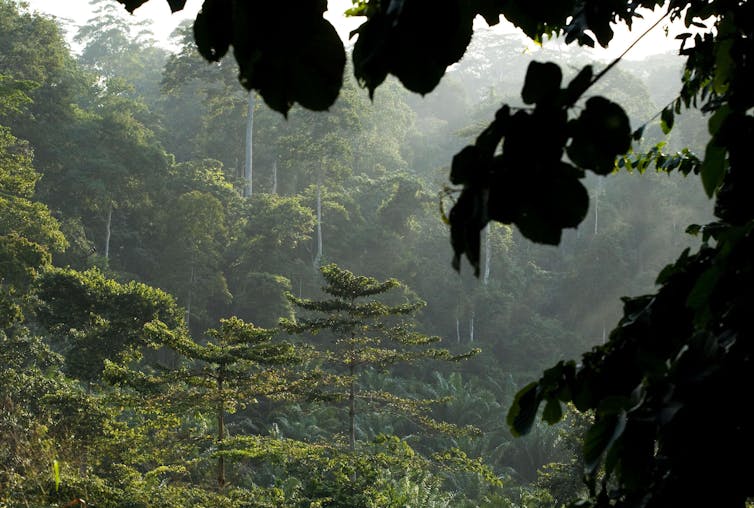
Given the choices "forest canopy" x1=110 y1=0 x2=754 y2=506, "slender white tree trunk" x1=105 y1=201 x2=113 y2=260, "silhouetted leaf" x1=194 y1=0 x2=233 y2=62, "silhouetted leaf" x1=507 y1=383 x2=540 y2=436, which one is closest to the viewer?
"forest canopy" x1=110 y1=0 x2=754 y2=506

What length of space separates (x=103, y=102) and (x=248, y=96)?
3.93 meters

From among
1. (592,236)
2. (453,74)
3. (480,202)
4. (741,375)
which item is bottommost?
(741,375)

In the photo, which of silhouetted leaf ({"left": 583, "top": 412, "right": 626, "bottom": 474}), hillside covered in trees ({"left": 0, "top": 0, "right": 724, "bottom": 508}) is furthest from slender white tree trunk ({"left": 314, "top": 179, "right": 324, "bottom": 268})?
silhouetted leaf ({"left": 583, "top": 412, "right": 626, "bottom": 474})

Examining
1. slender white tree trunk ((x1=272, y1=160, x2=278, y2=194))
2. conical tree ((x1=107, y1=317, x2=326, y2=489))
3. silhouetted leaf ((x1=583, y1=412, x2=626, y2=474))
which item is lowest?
conical tree ((x1=107, y1=317, x2=326, y2=489))

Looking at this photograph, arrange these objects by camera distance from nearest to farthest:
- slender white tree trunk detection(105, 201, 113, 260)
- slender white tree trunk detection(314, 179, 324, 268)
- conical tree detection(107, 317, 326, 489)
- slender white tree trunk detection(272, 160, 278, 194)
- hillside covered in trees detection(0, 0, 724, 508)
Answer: conical tree detection(107, 317, 326, 489), hillside covered in trees detection(0, 0, 724, 508), slender white tree trunk detection(105, 201, 113, 260), slender white tree trunk detection(314, 179, 324, 268), slender white tree trunk detection(272, 160, 278, 194)

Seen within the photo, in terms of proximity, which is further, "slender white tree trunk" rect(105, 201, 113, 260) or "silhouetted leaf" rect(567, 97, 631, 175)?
"slender white tree trunk" rect(105, 201, 113, 260)

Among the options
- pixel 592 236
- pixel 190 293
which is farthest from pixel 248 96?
pixel 592 236

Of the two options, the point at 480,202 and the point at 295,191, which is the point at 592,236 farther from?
the point at 480,202

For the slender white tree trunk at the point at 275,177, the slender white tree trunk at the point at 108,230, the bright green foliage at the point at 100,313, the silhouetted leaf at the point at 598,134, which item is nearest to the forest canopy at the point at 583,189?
the silhouetted leaf at the point at 598,134

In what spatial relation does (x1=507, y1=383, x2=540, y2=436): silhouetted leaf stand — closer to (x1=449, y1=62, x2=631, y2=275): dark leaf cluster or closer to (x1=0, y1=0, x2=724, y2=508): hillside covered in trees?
(x1=449, y1=62, x2=631, y2=275): dark leaf cluster

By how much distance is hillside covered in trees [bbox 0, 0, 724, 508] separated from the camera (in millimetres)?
7777

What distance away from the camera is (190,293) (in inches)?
648

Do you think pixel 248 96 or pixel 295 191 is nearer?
pixel 248 96

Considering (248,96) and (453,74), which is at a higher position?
(453,74)
